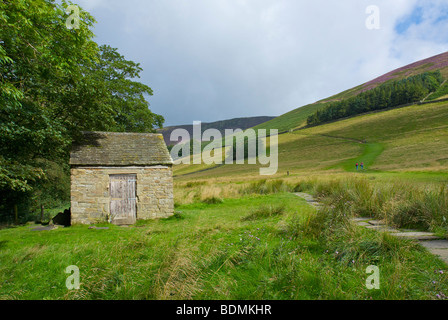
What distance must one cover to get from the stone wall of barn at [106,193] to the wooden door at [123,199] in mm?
196

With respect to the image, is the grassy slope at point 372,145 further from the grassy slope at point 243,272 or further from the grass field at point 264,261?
the grassy slope at point 243,272

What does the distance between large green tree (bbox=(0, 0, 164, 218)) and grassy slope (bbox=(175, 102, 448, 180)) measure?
92.1 feet

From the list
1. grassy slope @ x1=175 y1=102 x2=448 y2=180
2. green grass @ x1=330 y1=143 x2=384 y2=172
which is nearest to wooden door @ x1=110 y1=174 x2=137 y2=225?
grassy slope @ x1=175 y1=102 x2=448 y2=180

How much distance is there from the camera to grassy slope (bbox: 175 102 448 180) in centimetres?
3738

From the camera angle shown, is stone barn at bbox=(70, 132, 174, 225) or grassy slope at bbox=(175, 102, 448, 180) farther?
grassy slope at bbox=(175, 102, 448, 180)

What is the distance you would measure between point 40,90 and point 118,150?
4196 mm

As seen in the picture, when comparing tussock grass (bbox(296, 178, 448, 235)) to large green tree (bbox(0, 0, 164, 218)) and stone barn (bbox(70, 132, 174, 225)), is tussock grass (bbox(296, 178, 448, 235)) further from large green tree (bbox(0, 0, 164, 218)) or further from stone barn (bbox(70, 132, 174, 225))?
large green tree (bbox(0, 0, 164, 218))

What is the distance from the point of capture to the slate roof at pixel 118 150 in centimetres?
1144

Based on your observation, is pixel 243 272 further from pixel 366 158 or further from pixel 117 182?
pixel 366 158

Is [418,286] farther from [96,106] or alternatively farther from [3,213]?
[3,213]

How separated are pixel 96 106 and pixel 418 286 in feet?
47.5

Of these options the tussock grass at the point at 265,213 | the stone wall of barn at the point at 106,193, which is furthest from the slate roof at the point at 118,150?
the tussock grass at the point at 265,213
